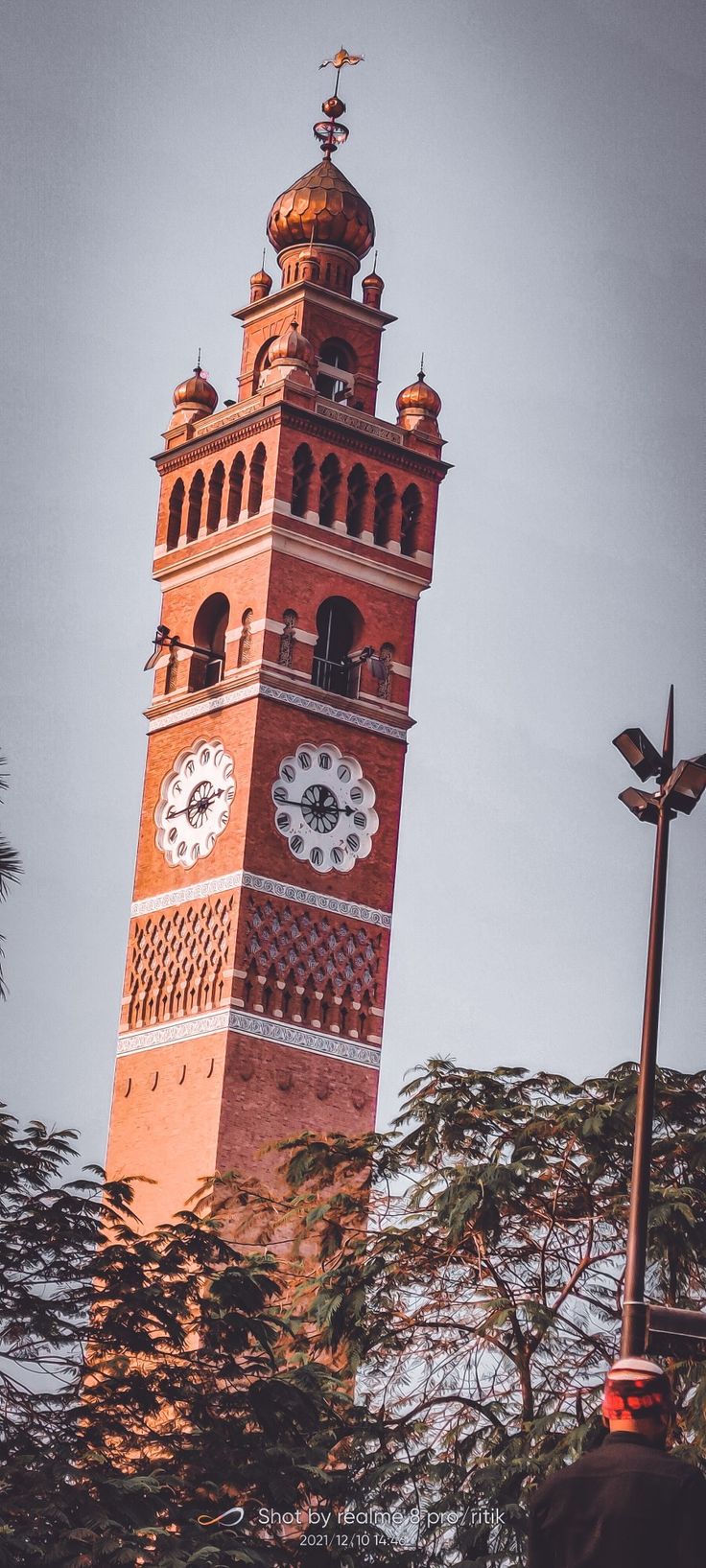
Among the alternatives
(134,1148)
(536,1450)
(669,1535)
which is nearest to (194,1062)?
(134,1148)

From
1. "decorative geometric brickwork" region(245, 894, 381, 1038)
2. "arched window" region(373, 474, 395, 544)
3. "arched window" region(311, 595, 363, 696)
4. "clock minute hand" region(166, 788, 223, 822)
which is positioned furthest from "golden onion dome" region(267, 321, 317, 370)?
"decorative geometric brickwork" region(245, 894, 381, 1038)

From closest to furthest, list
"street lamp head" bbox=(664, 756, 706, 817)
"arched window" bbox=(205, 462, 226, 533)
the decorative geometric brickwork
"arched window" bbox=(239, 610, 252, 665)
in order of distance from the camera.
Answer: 1. "street lamp head" bbox=(664, 756, 706, 817)
2. the decorative geometric brickwork
3. "arched window" bbox=(239, 610, 252, 665)
4. "arched window" bbox=(205, 462, 226, 533)

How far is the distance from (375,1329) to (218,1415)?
5.86 ft

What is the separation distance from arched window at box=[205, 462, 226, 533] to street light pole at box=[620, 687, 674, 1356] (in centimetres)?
2868

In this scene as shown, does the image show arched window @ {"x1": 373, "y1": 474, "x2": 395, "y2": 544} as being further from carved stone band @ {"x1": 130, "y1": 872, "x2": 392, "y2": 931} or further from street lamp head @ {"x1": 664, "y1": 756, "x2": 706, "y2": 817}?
street lamp head @ {"x1": 664, "y1": 756, "x2": 706, "y2": 817}

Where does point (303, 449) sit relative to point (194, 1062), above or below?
above

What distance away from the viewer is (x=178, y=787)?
46.1m

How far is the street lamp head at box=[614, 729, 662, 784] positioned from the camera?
18.9 meters

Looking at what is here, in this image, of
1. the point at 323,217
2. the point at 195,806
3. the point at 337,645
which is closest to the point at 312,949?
the point at 195,806

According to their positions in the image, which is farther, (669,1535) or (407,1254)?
(407,1254)

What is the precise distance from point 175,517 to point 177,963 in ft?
28.6

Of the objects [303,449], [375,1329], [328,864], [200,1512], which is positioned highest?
[303,449]

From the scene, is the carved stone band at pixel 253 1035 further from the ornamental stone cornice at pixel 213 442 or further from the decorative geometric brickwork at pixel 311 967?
the ornamental stone cornice at pixel 213 442

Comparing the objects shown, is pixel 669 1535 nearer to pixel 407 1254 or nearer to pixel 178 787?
pixel 407 1254
